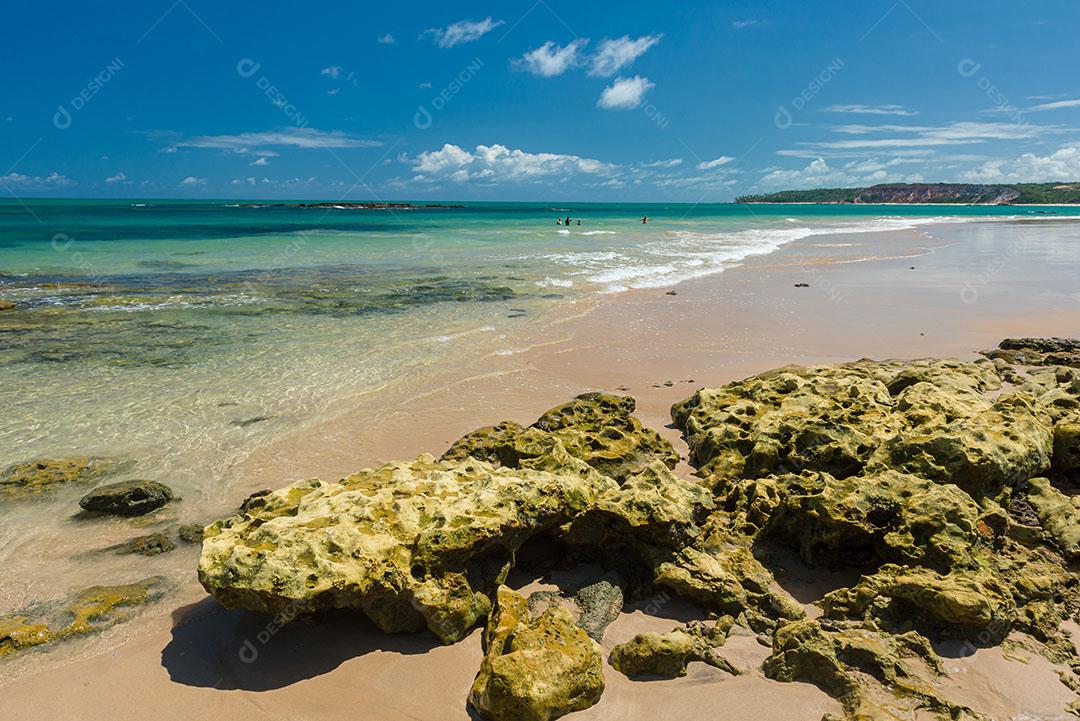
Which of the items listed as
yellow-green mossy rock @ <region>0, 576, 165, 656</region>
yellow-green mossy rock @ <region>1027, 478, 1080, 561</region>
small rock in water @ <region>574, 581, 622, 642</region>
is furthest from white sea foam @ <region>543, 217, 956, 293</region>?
yellow-green mossy rock @ <region>0, 576, 165, 656</region>

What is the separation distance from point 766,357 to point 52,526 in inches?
449

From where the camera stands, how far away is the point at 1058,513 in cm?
579

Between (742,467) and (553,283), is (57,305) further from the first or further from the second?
(742,467)

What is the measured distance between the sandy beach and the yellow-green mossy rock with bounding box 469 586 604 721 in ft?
0.55

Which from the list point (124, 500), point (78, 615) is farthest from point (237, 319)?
point (78, 615)

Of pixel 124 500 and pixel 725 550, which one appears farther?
pixel 124 500

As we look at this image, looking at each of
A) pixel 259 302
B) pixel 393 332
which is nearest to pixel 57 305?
pixel 259 302

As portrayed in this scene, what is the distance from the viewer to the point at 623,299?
63.6 feet

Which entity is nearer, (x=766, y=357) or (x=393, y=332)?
(x=766, y=357)

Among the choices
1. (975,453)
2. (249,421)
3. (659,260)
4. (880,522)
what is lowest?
(249,421)

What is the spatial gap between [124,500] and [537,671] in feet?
16.9

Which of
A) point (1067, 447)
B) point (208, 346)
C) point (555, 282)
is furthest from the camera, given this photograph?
point (555, 282)

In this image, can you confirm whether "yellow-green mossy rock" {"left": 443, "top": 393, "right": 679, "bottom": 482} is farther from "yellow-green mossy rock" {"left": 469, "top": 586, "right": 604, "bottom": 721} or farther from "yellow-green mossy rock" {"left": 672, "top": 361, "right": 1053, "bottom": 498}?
"yellow-green mossy rock" {"left": 469, "top": 586, "right": 604, "bottom": 721}

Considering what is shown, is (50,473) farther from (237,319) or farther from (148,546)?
(237,319)
